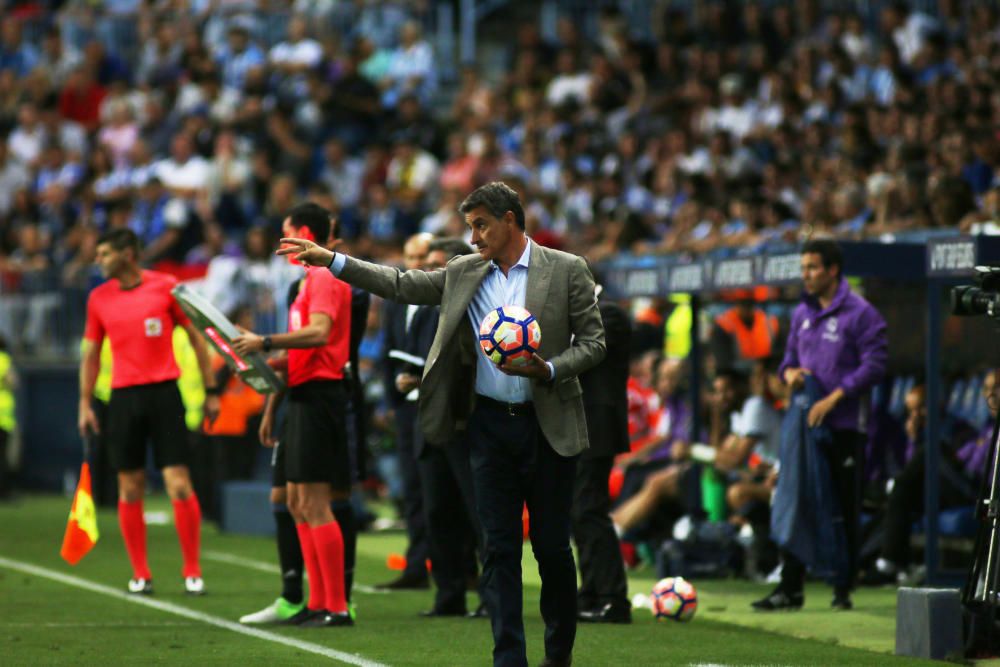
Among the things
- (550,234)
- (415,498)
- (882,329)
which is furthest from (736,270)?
(550,234)

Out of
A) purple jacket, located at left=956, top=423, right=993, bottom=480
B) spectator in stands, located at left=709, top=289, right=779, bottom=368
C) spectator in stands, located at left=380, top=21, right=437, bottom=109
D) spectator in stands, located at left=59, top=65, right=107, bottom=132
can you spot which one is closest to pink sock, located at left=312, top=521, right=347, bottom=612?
purple jacket, located at left=956, top=423, right=993, bottom=480

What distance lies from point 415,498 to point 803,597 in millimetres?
2790

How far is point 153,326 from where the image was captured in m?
11.8

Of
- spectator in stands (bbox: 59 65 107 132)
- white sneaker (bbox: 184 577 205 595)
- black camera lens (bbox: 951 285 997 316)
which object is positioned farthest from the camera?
spectator in stands (bbox: 59 65 107 132)

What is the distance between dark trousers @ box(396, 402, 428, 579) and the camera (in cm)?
1259

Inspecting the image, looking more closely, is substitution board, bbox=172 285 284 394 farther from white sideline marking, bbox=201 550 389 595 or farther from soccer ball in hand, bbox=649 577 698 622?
white sideline marking, bbox=201 550 389 595

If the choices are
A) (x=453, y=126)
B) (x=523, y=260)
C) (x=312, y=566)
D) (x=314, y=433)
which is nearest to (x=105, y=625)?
(x=312, y=566)

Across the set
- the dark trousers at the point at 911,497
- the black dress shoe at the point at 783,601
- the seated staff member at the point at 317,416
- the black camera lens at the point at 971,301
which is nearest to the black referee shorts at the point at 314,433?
the seated staff member at the point at 317,416

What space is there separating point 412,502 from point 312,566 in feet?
8.26

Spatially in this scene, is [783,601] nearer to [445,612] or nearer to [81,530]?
[445,612]

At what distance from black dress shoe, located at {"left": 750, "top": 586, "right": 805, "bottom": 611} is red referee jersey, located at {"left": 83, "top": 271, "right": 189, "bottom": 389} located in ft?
13.3

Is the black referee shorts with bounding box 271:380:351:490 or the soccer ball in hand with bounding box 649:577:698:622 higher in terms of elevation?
the black referee shorts with bounding box 271:380:351:490

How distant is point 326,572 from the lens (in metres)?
10.1

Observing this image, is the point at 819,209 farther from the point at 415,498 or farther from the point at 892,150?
the point at 415,498
